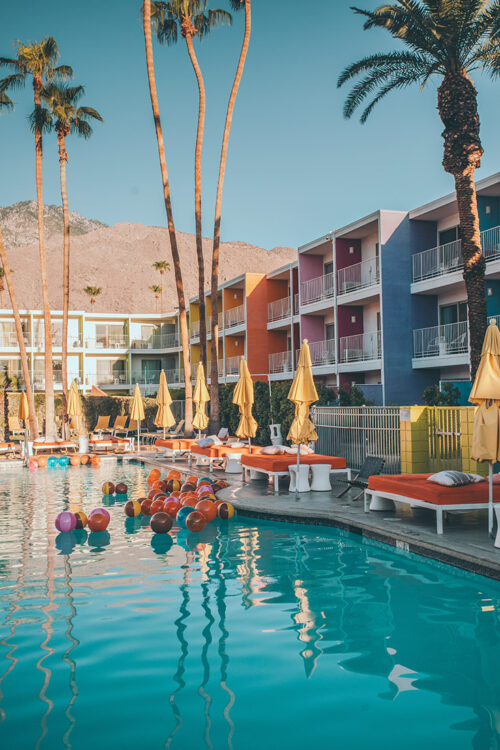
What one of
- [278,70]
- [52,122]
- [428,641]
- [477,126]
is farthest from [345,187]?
[428,641]

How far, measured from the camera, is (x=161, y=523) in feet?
35.6

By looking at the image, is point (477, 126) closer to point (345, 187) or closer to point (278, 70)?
point (278, 70)

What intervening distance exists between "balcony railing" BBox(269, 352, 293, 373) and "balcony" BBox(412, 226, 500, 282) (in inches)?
387

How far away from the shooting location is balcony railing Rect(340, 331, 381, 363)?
26.4 meters

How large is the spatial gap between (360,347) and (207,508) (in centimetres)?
1752

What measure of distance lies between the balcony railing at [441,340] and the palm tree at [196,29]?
26.1 ft

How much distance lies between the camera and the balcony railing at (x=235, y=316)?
3775cm

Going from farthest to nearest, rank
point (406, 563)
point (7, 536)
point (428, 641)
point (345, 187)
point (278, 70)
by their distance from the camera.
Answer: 1. point (345, 187)
2. point (278, 70)
3. point (7, 536)
4. point (406, 563)
5. point (428, 641)

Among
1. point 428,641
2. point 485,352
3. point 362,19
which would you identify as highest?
point 362,19

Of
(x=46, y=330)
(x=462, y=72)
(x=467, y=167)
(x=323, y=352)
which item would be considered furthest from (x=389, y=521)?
(x=46, y=330)

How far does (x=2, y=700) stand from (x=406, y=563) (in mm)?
5362

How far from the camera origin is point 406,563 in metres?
8.68

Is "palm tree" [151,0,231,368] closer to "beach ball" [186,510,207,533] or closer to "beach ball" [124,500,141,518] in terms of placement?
"beach ball" [124,500,141,518]

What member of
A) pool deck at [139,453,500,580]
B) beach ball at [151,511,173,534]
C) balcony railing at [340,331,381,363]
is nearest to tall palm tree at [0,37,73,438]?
balcony railing at [340,331,381,363]
